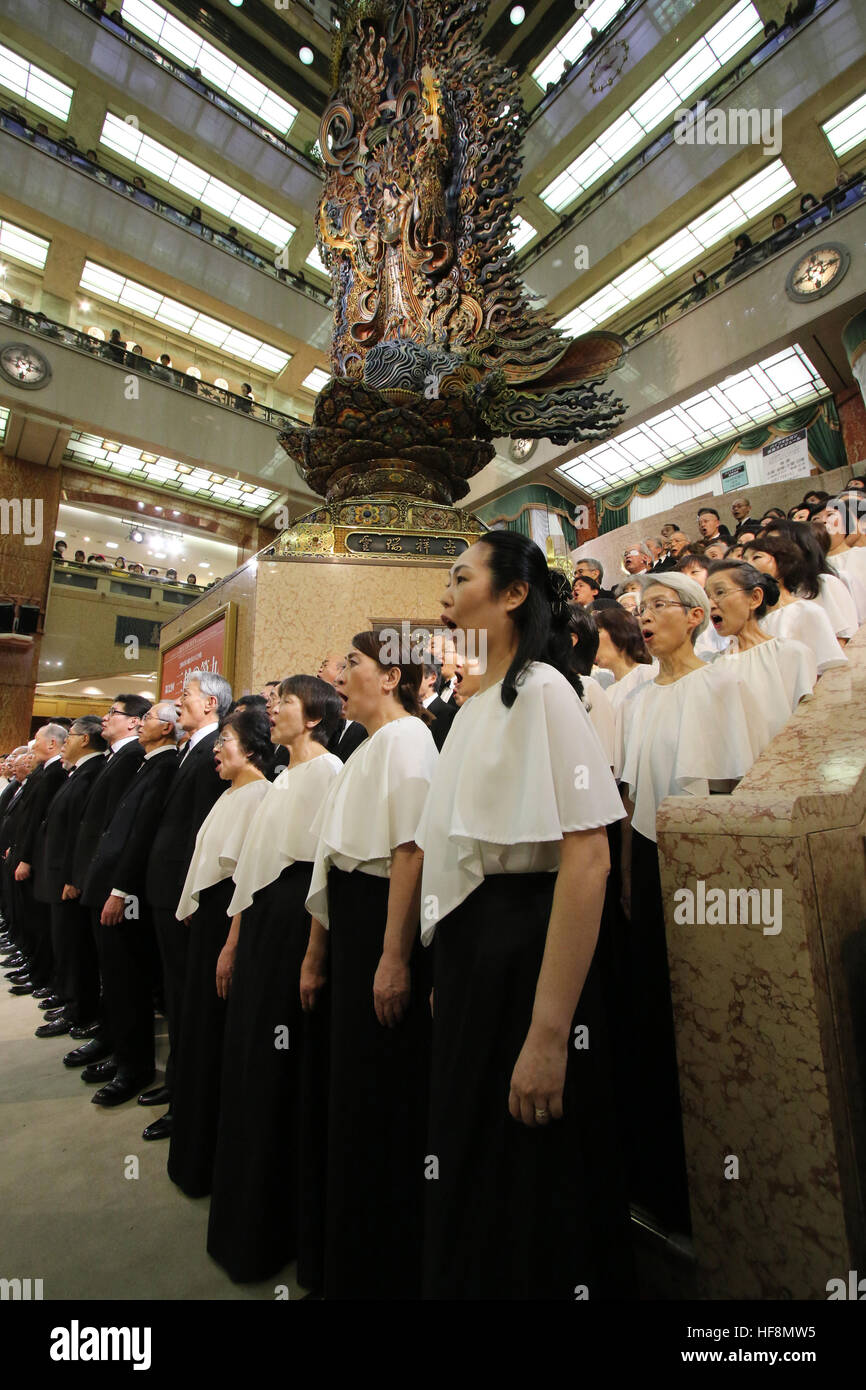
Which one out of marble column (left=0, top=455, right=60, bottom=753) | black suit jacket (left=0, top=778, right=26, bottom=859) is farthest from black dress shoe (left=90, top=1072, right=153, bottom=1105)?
marble column (left=0, top=455, right=60, bottom=753)

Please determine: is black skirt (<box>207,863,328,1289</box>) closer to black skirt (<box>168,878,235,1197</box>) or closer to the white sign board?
black skirt (<box>168,878,235,1197</box>)

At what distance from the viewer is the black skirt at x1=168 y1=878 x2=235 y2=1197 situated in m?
2.42

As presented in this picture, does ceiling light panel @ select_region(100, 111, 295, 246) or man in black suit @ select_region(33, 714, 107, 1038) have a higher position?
ceiling light panel @ select_region(100, 111, 295, 246)

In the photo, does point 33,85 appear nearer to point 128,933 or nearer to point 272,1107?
point 128,933

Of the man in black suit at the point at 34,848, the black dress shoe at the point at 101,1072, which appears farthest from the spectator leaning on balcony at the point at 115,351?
the black dress shoe at the point at 101,1072

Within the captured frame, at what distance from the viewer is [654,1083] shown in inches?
72.7

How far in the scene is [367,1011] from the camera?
5.80ft

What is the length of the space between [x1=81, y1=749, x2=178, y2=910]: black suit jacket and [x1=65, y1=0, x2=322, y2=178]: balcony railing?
60.3 feet

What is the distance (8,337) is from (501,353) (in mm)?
12184

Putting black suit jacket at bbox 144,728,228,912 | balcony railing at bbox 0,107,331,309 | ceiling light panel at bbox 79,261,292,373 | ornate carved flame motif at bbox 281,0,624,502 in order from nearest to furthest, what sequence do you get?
black suit jacket at bbox 144,728,228,912
ornate carved flame motif at bbox 281,0,624,502
balcony railing at bbox 0,107,331,309
ceiling light panel at bbox 79,261,292,373

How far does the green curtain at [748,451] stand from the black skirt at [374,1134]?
15.0 m

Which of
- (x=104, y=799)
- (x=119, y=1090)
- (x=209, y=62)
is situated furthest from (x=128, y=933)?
(x=209, y=62)

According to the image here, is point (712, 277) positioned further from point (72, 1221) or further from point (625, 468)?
point (72, 1221)

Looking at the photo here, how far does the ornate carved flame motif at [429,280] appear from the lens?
6875 mm
